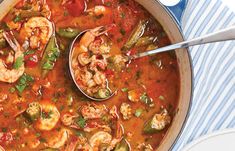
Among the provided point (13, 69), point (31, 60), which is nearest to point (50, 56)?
point (31, 60)

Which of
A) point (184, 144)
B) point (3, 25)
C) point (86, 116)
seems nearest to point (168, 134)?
point (184, 144)

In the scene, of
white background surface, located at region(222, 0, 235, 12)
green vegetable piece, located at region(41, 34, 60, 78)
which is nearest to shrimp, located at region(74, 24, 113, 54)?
green vegetable piece, located at region(41, 34, 60, 78)

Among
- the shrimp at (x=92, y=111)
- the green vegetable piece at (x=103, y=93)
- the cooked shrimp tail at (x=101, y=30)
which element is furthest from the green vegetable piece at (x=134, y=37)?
the shrimp at (x=92, y=111)

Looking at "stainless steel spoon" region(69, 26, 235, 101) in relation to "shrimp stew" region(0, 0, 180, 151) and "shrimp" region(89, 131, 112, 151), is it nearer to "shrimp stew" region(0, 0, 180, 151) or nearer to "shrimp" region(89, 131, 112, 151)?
"shrimp stew" region(0, 0, 180, 151)

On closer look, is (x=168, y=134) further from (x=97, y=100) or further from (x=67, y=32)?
(x=67, y=32)

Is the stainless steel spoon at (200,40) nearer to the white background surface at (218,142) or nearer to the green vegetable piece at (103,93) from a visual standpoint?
the green vegetable piece at (103,93)

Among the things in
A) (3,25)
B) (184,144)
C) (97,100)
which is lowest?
(184,144)

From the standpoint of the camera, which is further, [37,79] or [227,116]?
[227,116]
